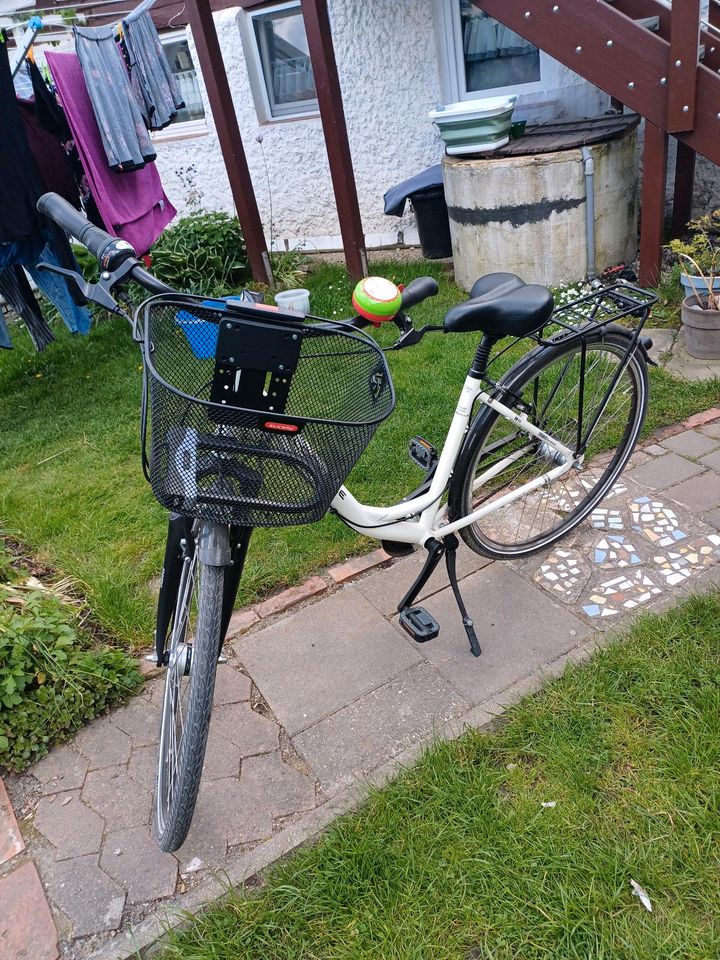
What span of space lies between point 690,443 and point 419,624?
1837 millimetres

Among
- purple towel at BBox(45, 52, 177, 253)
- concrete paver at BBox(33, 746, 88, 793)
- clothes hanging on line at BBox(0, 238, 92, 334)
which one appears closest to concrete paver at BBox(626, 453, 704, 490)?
concrete paver at BBox(33, 746, 88, 793)

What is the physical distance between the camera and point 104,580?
2859mm

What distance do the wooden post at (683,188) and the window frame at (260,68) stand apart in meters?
3.15

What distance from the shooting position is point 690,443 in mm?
3338

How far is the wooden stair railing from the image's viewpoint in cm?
389

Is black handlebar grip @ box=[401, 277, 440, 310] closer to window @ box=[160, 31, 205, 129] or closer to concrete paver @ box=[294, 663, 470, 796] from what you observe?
concrete paver @ box=[294, 663, 470, 796]

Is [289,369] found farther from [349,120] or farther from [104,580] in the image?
[349,120]

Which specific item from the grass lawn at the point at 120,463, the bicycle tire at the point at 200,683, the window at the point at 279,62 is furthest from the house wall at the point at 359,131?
the bicycle tire at the point at 200,683

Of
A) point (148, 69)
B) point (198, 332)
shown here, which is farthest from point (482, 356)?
point (148, 69)

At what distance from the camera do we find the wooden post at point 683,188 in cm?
496

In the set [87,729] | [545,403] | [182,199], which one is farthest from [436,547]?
[182,199]

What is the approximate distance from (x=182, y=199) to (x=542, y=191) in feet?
15.0

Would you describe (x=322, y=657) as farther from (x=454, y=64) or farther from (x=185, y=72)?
(x=185, y=72)

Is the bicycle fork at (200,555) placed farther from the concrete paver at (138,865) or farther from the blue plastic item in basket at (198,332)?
the concrete paver at (138,865)
